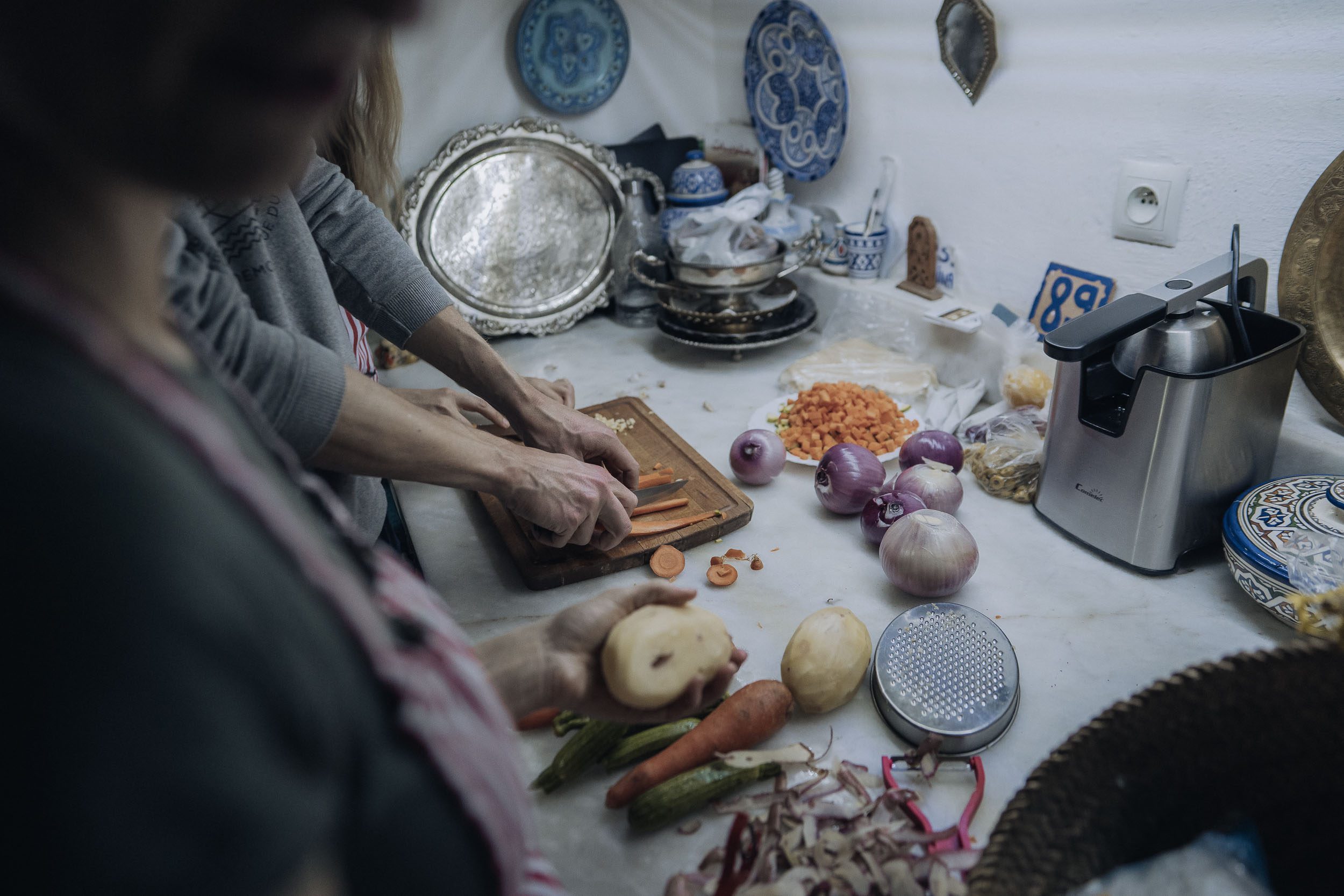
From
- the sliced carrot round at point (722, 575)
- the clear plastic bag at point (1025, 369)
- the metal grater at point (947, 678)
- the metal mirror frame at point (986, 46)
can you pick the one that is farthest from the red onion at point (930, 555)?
the metal mirror frame at point (986, 46)

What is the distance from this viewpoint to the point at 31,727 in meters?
0.23

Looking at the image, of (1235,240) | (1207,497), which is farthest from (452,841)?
(1235,240)

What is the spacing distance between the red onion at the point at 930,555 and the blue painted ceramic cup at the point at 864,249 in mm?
850

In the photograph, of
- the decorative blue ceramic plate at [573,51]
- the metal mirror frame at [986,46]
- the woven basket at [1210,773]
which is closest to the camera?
the woven basket at [1210,773]

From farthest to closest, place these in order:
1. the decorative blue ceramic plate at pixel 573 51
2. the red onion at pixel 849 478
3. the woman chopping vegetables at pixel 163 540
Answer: the decorative blue ceramic plate at pixel 573 51
the red onion at pixel 849 478
the woman chopping vegetables at pixel 163 540

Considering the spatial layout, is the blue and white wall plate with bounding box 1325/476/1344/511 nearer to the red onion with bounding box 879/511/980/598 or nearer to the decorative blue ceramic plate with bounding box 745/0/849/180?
the red onion with bounding box 879/511/980/598

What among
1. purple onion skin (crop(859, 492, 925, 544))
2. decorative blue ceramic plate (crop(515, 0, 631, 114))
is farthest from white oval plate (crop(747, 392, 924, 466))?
decorative blue ceramic plate (crop(515, 0, 631, 114))

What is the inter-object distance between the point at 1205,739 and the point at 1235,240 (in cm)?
66

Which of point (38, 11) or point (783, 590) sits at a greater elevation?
point (38, 11)

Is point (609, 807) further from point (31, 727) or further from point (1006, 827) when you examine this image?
point (31, 727)

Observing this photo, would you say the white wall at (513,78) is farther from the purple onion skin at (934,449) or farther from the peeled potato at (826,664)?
the peeled potato at (826,664)

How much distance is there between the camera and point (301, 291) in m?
0.91

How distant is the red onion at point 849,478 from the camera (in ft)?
3.64

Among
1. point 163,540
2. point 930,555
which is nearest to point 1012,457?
point 930,555
